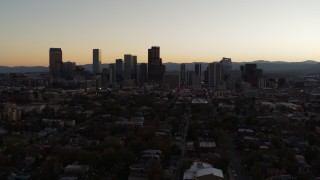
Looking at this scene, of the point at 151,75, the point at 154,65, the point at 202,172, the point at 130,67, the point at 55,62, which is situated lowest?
the point at 202,172

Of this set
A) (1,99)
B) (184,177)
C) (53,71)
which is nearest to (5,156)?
(184,177)

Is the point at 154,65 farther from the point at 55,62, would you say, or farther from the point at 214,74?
the point at 55,62

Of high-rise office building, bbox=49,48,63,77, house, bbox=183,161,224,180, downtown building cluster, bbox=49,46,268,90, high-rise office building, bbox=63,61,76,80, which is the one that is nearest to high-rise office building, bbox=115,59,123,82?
downtown building cluster, bbox=49,46,268,90

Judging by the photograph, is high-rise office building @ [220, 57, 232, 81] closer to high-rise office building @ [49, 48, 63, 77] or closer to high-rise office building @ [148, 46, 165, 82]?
high-rise office building @ [148, 46, 165, 82]

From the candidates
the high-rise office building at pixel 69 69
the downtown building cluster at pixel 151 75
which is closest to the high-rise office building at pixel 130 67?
the downtown building cluster at pixel 151 75

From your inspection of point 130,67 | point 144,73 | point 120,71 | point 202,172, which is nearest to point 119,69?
point 120,71

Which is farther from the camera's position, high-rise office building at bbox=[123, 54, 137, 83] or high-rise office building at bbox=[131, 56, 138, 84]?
high-rise office building at bbox=[131, 56, 138, 84]
